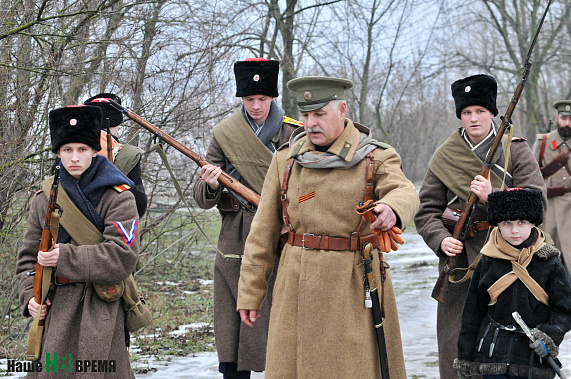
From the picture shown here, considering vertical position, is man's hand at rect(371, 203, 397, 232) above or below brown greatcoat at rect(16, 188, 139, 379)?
above

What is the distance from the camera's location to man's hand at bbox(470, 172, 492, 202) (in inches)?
191

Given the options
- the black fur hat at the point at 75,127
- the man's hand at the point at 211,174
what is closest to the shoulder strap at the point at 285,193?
the man's hand at the point at 211,174

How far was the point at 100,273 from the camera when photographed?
166 inches

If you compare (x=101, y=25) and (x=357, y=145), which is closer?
(x=357, y=145)

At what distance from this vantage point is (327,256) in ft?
13.1

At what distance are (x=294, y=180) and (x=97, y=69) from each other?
461 centimetres

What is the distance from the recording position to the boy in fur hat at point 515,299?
165 inches

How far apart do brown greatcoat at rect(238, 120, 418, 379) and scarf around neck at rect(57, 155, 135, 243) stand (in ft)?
3.27

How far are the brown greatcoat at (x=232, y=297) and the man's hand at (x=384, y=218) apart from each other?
6.11 ft

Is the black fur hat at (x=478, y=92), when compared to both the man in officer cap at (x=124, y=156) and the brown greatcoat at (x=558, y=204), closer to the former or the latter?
the man in officer cap at (x=124, y=156)

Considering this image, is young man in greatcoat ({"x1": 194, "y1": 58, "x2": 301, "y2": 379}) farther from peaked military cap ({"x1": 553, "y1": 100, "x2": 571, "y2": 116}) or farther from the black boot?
peaked military cap ({"x1": 553, "y1": 100, "x2": 571, "y2": 116})

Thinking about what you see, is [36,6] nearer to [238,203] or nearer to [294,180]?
[238,203]

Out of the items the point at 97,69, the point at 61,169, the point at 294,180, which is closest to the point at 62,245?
the point at 61,169

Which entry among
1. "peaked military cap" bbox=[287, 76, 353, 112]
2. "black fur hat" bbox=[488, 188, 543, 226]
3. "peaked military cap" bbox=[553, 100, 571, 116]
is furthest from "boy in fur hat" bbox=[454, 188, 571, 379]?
"peaked military cap" bbox=[553, 100, 571, 116]
